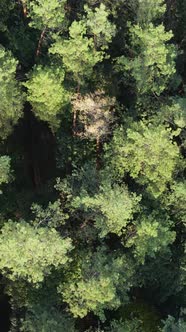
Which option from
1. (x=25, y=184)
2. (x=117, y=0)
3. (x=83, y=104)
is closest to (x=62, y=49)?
(x=83, y=104)

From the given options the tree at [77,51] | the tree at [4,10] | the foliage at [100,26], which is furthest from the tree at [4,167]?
the tree at [4,10]

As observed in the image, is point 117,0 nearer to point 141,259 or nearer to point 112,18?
point 112,18

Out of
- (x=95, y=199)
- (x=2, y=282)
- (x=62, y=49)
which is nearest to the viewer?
(x=95, y=199)

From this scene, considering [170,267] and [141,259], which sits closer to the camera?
[141,259]

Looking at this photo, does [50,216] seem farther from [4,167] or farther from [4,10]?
[4,10]

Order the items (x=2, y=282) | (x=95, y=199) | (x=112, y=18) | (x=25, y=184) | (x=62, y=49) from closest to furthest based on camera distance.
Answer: (x=95, y=199) → (x=62, y=49) → (x=2, y=282) → (x=112, y=18) → (x=25, y=184)

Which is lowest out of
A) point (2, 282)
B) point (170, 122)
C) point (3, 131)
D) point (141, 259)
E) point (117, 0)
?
point (141, 259)

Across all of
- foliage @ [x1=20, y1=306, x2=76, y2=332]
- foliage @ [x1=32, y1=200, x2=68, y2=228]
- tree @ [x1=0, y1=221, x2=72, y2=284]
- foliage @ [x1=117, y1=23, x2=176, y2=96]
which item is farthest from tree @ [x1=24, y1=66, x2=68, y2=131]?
foliage @ [x1=20, y1=306, x2=76, y2=332]

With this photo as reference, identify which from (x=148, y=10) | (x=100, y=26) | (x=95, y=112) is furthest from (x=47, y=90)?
(x=148, y=10)
